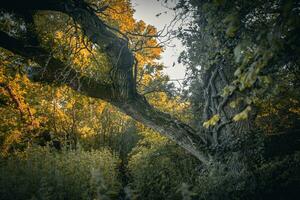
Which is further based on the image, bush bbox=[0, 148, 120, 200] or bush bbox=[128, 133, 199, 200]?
bush bbox=[128, 133, 199, 200]

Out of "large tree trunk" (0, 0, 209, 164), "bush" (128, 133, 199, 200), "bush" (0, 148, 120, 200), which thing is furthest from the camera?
"bush" (128, 133, 199, 200)

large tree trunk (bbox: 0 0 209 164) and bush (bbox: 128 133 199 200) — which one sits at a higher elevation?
large tree trunk (bbox: 0 0 209 164)

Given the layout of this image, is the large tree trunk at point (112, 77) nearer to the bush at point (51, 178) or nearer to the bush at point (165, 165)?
the bush at point (165, 165)

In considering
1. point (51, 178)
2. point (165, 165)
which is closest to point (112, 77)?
point (51, 178)

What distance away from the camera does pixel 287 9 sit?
7.14 feet

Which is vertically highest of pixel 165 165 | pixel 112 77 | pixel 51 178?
pixel 112 77

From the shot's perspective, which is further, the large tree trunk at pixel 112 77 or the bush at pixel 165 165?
the bush at pixel 165 165

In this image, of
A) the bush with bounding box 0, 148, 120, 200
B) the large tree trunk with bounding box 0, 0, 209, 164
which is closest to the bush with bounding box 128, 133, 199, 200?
the bush with bounding box 0, 148, 120, 200

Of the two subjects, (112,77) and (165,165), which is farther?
(165,165)

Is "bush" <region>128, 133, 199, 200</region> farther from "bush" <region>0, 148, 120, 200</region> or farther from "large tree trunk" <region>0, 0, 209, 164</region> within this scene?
"large tree trunk" <region>0, 0, 209, 164</region>

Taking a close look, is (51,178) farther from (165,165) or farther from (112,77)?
(165,165)

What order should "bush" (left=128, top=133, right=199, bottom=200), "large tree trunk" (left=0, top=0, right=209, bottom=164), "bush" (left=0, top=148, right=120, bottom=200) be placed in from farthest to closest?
"bush" (left=128, top=133, right=199, bottom=200) → "large tree trunk" (left=0, top=0, right=209, bottom=164) → "bush" (left=0, top=148, right=120, bottom=200)

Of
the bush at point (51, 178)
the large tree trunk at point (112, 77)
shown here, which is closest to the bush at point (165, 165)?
the bush at point (51, 178)

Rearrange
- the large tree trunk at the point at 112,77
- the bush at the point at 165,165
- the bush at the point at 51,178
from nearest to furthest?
the bush at the point at 51,178 → the large tree trunk at the point at 112,77 → the bush at the point at 165,165
